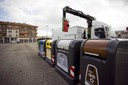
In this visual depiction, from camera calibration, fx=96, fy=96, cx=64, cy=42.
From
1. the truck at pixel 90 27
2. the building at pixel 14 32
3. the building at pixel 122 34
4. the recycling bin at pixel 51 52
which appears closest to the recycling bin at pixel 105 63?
the recycling bin at pixel 51 52

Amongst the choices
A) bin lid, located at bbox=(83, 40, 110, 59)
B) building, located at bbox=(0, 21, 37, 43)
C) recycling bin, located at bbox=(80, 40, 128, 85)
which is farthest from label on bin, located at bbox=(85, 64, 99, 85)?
building, located at bbox=(0, 21, 37, 43)

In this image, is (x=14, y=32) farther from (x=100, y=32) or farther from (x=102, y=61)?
(x=102, y=61)

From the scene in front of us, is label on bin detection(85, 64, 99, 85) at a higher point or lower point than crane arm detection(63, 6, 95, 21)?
lower

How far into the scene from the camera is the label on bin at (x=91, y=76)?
→ 2365mm

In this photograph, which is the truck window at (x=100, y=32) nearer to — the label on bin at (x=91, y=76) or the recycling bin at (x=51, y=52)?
the recycling bin at (x=51, y=52)

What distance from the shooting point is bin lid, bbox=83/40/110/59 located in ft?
7.06

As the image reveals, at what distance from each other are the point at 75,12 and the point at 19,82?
9.22 metres

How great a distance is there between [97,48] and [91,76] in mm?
769

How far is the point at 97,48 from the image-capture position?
236 cm

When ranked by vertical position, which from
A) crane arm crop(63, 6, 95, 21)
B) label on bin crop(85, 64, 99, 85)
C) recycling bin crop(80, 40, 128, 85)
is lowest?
label on bin crop(85, 64, 99, 85)

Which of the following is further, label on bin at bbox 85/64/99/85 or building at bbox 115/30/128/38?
building at bbox 115/30/128/38

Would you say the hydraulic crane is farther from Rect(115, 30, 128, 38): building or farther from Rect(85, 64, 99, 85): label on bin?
Rect(85, 64, 99, 85): label on bin

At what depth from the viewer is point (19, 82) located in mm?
Result: 3785

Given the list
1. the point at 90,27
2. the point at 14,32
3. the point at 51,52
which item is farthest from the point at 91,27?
the point at 14,32
